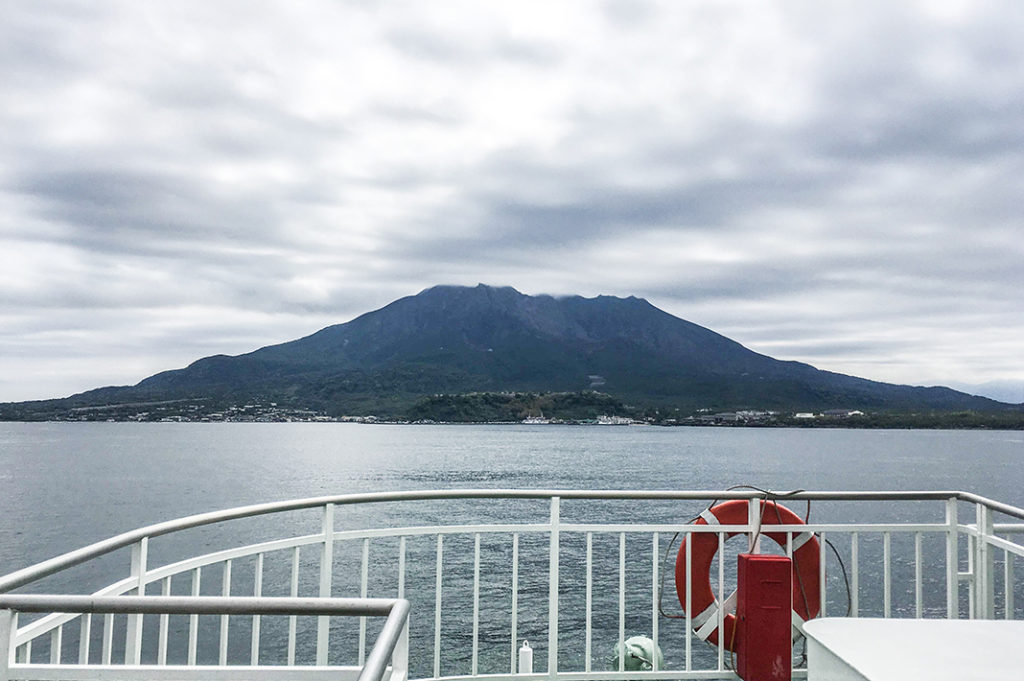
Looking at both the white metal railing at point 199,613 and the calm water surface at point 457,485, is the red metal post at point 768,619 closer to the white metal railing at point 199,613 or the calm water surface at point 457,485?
the white metal railing at point 199,613

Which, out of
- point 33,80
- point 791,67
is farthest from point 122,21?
point 791,67

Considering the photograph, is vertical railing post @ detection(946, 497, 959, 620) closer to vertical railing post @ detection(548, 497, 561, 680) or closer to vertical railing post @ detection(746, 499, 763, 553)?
vertical railing post @ detection(746, 499, 763, 553)

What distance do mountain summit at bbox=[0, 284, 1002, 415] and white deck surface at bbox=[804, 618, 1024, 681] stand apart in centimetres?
12543

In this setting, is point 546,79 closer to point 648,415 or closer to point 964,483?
point 964,483

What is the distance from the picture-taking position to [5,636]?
1271 millimetres

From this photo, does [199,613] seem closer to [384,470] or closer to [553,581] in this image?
[553,581]

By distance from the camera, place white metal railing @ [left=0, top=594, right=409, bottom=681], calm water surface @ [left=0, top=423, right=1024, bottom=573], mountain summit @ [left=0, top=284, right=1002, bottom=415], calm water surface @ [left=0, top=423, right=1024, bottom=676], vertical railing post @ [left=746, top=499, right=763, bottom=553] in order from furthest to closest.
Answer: mountain summit @ [left=0, top=284, right=1002, bottom=415] → calm water surface @ [left=0, top=423, right=1024, bottom=573] → calm water surface @ [left=0, top=423, right=1024, bottom=676] → vertical railing post @ [left=746, top=499, right=763, bottom=553] → white metal railing @ [left=0, top=594, right=409, bottom=681]

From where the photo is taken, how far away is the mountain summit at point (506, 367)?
130875 millimetres

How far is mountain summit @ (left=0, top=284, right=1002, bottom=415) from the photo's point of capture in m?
131

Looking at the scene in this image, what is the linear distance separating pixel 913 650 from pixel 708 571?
1775 millimetres

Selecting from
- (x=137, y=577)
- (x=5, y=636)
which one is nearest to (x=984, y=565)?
(x=137, y=577)

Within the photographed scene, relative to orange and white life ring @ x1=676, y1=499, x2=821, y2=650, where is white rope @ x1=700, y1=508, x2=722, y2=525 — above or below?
above

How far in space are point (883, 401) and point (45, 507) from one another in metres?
128

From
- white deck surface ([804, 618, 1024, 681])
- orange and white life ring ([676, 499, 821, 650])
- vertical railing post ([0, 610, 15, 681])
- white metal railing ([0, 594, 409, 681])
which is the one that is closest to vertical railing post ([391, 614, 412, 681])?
white metal railing ([0, 594, 409, 681])
